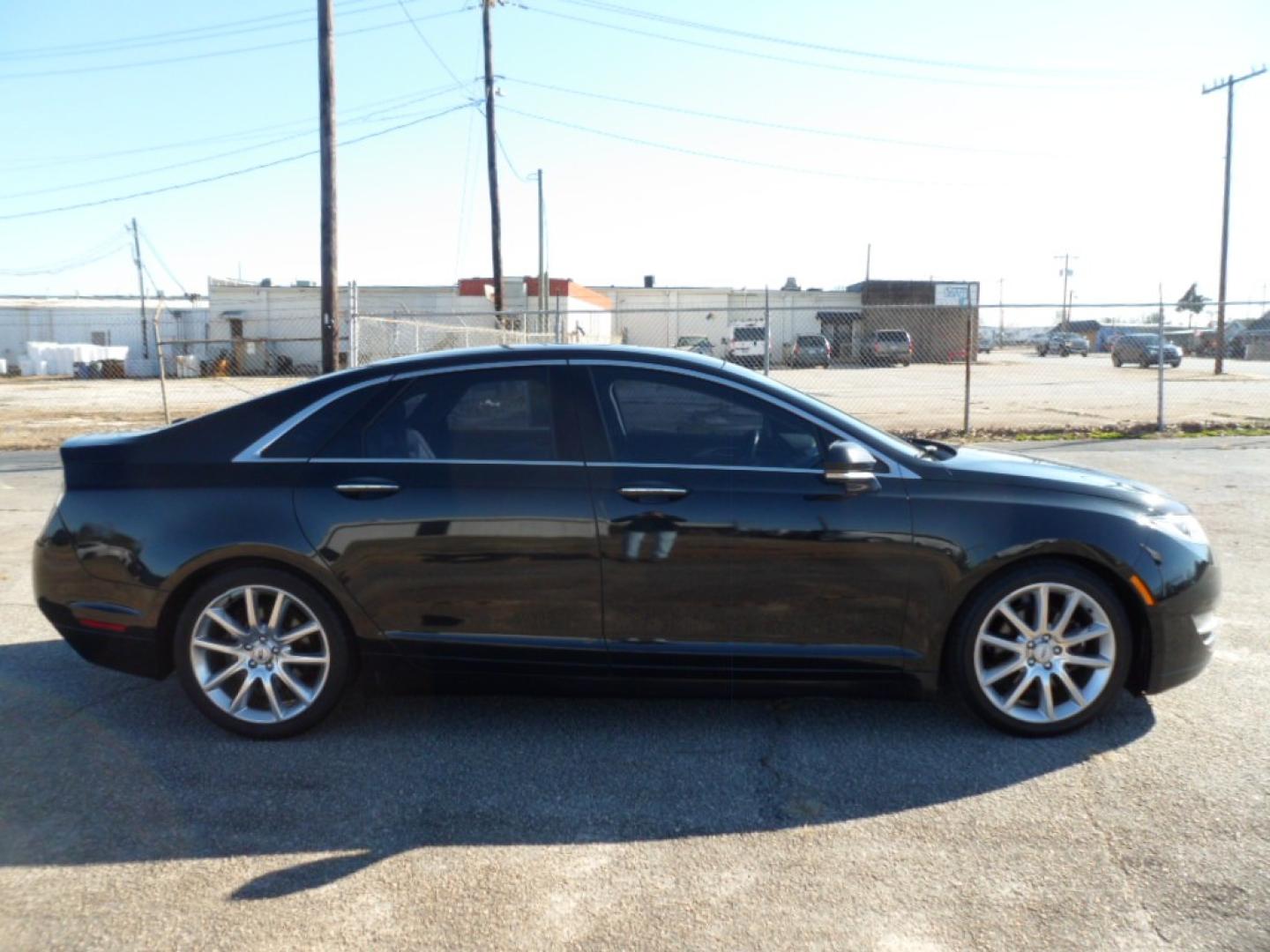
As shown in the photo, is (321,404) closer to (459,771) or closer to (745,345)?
(459,771)

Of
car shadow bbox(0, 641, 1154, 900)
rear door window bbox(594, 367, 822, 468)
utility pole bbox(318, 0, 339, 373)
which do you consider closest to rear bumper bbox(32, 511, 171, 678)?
car shadow bbox(0, 641, 1154, 900)

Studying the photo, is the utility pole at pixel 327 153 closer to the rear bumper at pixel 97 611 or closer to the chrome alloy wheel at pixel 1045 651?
the rear bumper at pixel 97 611

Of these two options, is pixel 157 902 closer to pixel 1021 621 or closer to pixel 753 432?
pixel 753 432

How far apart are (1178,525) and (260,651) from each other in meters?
3.77

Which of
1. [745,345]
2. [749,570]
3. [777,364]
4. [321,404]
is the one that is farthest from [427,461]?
[777,364]

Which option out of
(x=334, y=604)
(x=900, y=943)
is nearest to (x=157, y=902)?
(x=334, y=604)

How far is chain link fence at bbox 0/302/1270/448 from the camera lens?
1711 cm

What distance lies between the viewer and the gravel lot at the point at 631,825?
118 inches

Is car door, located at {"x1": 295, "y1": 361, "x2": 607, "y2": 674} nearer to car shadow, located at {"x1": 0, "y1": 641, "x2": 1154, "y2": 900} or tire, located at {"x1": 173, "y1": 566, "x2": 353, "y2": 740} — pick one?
tire, located at {"x1": 173, "y1": 566, "x2": 353, "y2": 740}

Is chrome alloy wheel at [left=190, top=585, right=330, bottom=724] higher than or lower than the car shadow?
higher

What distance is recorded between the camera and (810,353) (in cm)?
3350

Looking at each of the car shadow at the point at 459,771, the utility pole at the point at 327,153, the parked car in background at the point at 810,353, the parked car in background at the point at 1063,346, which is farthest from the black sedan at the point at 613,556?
the parked car in background at the point at 1063,346

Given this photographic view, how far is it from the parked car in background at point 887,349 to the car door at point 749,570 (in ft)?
89.9

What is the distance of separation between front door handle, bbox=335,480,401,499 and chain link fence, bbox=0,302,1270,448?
4.07 ft
